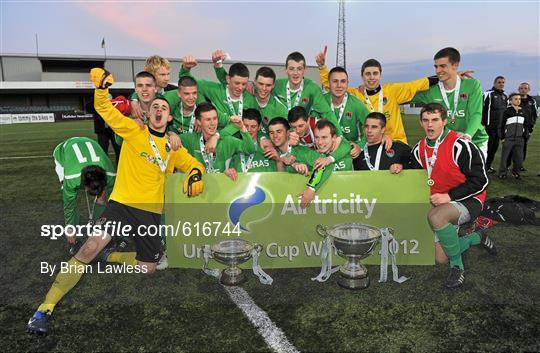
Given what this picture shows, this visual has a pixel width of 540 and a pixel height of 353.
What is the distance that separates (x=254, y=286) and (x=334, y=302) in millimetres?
826

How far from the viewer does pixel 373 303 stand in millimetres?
3492

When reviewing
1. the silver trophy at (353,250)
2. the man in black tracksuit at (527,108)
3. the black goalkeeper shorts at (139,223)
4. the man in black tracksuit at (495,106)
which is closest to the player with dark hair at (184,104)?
the black goalkeeper shorts at (139,223)

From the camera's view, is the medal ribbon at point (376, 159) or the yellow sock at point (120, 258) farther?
the medal ribbon at point (376, 159)

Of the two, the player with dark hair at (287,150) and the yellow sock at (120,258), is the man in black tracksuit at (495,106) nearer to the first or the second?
the player with dark hair at (287,150)

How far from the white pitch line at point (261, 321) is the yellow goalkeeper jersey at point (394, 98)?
3079mm

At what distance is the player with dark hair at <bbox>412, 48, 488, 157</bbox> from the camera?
5.04 m

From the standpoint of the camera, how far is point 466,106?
517 centimetres

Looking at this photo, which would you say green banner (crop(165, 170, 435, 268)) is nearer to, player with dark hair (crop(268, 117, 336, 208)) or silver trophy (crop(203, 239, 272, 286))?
silver trophy (crop(203, 239, 272, 286))

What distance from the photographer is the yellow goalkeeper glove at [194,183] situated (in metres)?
4.10

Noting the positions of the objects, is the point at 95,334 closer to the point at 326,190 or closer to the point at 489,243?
the point at 326,190

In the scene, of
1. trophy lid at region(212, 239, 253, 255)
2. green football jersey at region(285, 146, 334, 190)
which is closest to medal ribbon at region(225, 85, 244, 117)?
green football jersey at region(285, 146, 334, 190)

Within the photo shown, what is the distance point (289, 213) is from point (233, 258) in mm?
823

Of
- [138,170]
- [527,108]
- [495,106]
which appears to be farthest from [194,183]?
[527,108]

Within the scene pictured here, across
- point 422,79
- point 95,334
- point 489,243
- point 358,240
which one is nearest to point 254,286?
point 358,240
